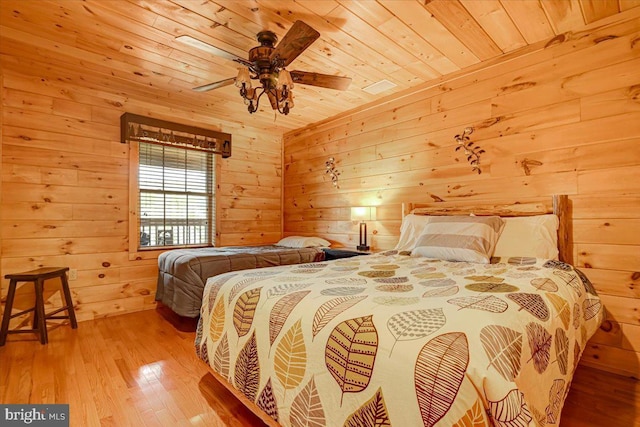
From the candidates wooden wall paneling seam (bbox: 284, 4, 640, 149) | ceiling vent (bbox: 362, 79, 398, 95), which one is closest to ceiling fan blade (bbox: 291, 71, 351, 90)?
ceiling vent (bbox: 362, 79, 398, 95)

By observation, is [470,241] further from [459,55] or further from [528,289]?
[459,55]

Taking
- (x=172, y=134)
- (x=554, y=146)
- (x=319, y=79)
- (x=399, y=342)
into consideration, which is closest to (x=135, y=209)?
(x=172, y=134)

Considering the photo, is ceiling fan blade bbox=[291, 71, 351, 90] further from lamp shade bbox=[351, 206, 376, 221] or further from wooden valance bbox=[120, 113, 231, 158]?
wooden valance bbox=[120, 113, 231, 158]

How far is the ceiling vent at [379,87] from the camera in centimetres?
312

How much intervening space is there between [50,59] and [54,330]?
7.82ft

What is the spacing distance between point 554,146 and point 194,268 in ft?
10.2

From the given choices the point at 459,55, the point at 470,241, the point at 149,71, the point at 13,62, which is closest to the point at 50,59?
the point at 13,62

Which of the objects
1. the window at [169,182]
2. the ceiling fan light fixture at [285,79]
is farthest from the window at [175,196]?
the ceiling fan light fixture at [285,79]

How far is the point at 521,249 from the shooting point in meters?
2.26

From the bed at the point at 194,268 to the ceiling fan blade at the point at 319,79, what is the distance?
174 cm

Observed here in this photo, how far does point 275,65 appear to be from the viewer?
6.96ft

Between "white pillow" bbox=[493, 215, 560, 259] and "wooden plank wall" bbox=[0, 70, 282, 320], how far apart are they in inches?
140

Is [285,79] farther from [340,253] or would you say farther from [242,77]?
[340,253]

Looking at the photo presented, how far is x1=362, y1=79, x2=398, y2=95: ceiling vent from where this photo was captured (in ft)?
10.3
